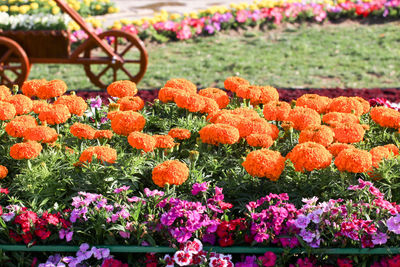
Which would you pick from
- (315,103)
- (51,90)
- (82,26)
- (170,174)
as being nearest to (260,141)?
(170,174)

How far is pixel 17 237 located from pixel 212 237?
874mm

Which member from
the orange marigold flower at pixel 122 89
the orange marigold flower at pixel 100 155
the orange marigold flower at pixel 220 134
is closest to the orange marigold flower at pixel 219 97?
the orange marigold flower at pixel 122 89

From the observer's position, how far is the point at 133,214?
2.71m

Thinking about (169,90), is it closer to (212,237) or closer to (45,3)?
(212,237)

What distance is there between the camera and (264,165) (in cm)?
275

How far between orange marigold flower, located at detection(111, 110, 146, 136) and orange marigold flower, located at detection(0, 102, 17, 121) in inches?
23.8

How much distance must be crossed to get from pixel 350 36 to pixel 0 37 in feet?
18.6

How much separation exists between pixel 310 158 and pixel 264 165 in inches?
8.3

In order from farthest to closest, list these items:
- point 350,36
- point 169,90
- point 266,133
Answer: point 350,36, point 169,90, point 266,133

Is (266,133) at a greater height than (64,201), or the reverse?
(266,133)

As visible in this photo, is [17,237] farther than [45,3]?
No

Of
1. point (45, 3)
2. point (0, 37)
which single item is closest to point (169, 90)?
point (0, 37)

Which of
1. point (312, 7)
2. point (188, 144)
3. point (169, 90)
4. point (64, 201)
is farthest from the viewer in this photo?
point (312, 7)

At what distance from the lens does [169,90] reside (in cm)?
370
